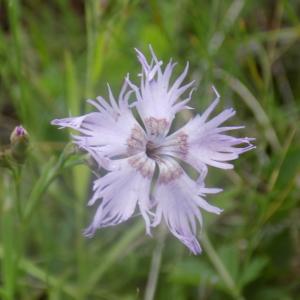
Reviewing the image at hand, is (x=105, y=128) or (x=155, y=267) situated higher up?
(x=105, y=128)

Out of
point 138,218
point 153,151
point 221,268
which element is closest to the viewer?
point 153,151

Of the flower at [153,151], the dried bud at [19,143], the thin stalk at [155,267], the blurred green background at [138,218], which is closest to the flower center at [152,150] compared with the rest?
the flower at [153,151]

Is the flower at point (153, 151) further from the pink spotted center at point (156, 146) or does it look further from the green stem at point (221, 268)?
the green stem at point (221, 268)

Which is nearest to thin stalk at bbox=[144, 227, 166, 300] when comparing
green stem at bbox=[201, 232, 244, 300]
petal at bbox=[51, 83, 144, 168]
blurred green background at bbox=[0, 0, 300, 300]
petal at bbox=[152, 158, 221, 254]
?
blurred green background at bbox=[0, 0, 300, 300]

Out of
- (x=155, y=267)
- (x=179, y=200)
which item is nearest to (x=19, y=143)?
(x=179, y=200)

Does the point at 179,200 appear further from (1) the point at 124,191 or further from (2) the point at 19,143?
(2) the point at 19,143

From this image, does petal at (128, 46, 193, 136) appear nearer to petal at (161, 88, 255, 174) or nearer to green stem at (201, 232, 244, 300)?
petal at (161, 88, 255, 174)

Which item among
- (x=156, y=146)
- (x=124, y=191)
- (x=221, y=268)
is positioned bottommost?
(x=221, y=268)
